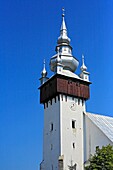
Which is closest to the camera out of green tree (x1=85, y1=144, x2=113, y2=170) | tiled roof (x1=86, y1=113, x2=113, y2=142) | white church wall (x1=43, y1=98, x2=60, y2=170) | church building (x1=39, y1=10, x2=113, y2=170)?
green tree (x1=85, y1=144, x2=113, y2=170)

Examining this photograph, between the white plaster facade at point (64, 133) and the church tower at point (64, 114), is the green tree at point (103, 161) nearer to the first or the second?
the church tower at point (64, 114)

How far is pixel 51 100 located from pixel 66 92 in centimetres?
255

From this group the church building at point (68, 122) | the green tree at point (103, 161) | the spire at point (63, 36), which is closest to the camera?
the green tree at point (103, 161)

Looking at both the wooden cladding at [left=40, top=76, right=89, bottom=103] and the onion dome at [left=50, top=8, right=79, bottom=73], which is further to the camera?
the onion dome at [left=50, top=8, right=79, bottom=73]

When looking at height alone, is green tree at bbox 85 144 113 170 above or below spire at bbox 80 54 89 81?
below

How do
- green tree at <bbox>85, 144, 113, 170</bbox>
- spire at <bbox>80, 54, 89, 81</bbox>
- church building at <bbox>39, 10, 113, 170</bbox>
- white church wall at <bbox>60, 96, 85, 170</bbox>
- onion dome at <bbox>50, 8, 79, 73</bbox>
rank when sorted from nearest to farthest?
green tree at <bbox>85, 144, 113, 170</bbox>
white church wall at <bbox>60, 96, 85, 170</bbox>
church building at <bbox>39, 10, 113, 170</bbox>
onion dome at <bbox>50, 8, 79, 73</bbox>
spire at <bbox>80, 54, 89, 81</bbox>

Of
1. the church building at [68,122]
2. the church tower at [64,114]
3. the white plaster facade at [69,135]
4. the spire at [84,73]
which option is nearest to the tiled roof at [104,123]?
the church building at [68,122]

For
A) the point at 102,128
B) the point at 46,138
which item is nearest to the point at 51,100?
the point at 46,138

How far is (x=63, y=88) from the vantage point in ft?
135

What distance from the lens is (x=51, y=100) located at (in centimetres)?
4234

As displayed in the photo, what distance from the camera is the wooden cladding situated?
4122cm

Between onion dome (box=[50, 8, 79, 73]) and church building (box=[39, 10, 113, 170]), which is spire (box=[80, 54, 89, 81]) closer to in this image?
church building (box=[39, 10, 113, 170])

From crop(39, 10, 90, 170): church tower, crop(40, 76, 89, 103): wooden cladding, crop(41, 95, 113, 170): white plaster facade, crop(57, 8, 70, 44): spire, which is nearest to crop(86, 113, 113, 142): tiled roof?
crop(41, 95, 113, 170): white plaster facade

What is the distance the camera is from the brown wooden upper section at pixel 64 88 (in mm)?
41247
